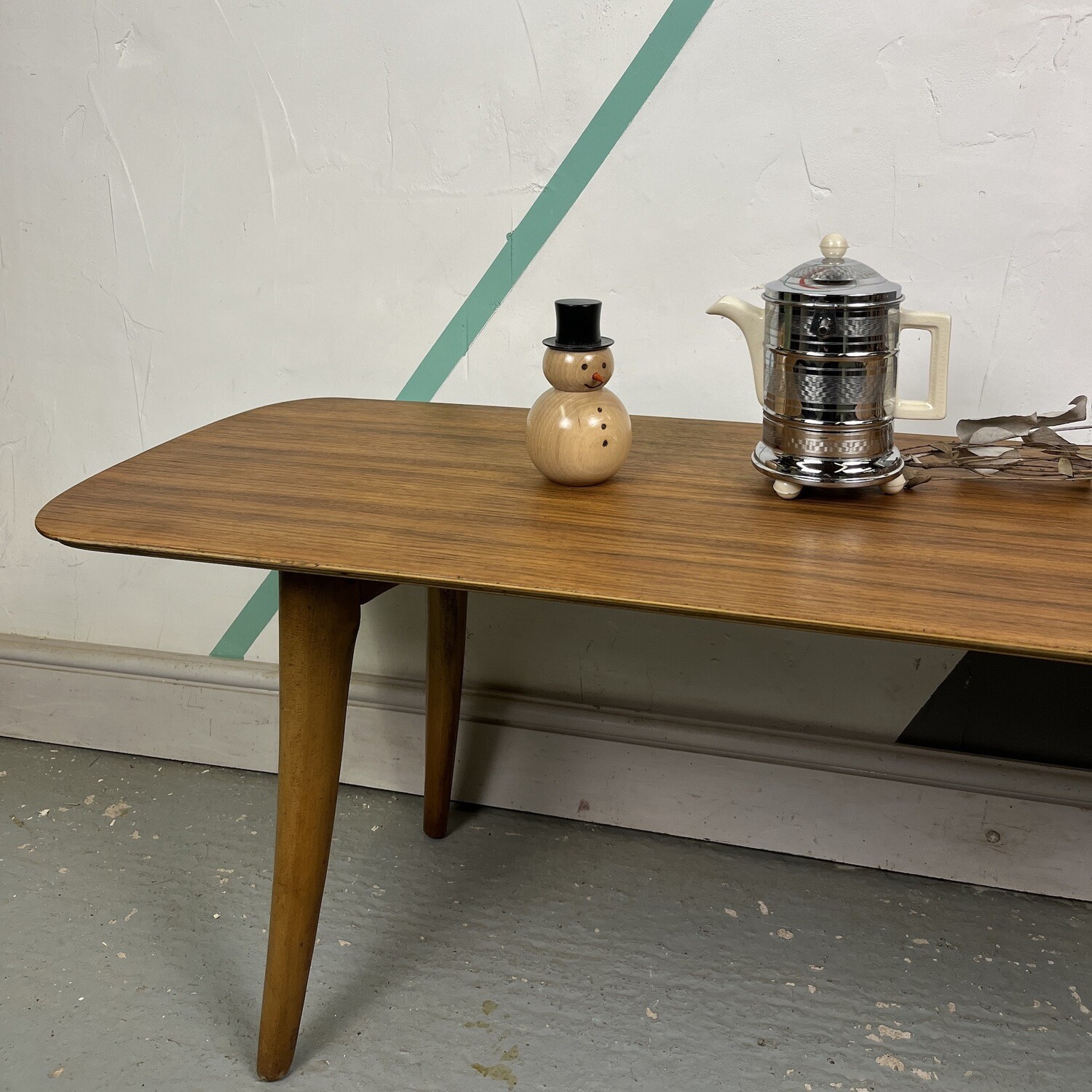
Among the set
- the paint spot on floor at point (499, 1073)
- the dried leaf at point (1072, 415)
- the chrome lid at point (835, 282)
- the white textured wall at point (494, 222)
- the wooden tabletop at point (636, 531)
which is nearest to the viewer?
the wooden tabletop at point (636, 531)

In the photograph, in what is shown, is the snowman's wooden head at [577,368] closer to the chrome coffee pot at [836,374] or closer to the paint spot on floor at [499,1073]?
the chrome coffee pot at [836,374]

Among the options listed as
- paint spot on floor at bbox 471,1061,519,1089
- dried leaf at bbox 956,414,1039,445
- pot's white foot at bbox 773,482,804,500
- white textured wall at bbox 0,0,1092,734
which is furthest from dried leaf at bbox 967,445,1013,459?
paint spot on floor at bbox 471,1061,519,1089

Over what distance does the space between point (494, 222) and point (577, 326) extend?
53 centimetres

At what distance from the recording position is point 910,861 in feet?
5.09

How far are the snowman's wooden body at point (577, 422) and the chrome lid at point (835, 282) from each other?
0.19 metres

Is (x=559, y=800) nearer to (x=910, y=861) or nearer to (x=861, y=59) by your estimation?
(x=910, y=861)

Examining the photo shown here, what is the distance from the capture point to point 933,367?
104cm

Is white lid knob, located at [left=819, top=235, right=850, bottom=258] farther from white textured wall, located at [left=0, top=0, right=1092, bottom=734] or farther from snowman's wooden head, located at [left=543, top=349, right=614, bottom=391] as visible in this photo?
white textured wall, located at [left=0, top=0, right=1092, bottom=734]

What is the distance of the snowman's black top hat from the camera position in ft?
3.38

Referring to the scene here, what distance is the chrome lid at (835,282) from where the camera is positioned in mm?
958

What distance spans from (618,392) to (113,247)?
85 centimetres

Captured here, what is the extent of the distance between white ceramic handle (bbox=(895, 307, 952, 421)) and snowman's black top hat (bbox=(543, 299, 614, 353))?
0.30m

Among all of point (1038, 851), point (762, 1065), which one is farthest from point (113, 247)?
point (1038, 851)

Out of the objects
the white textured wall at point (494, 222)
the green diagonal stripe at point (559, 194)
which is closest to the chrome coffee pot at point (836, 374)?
the white textured wall at point (494, 222)
